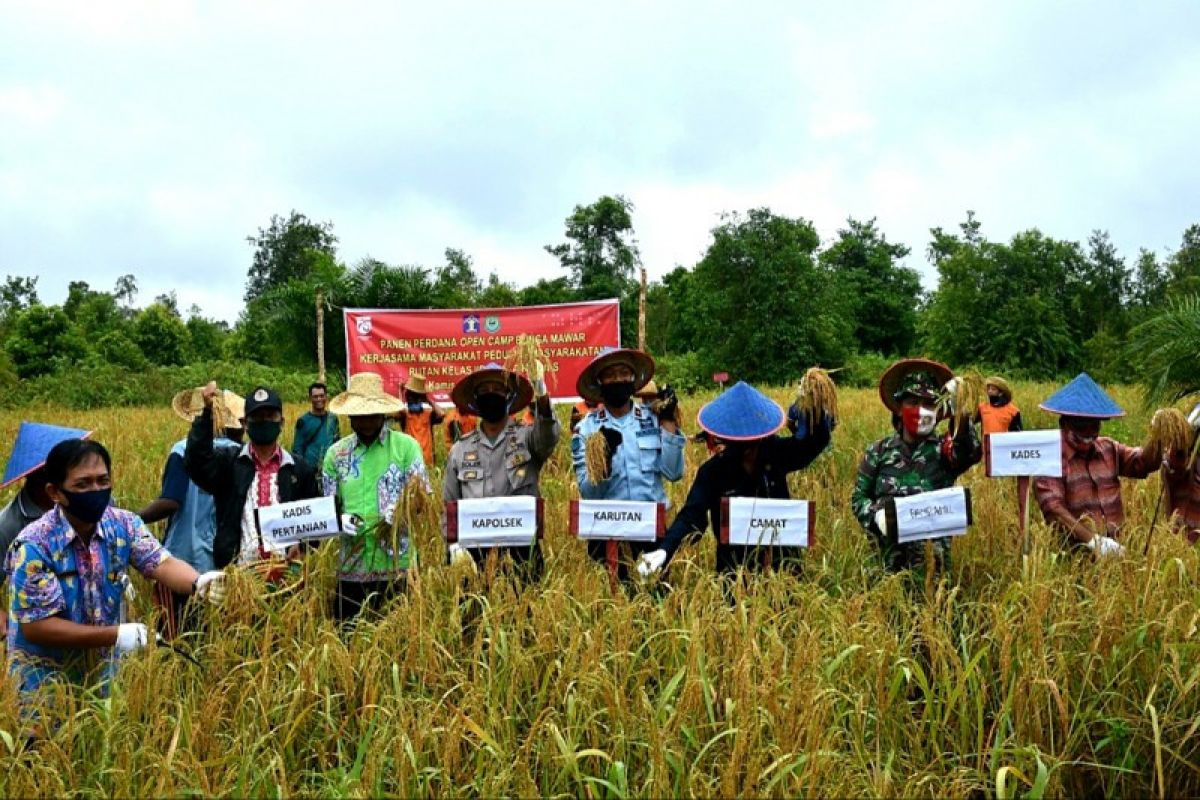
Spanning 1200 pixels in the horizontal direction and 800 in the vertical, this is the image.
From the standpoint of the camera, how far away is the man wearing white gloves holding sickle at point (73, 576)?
2.68 metres

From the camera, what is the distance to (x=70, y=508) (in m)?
2.78

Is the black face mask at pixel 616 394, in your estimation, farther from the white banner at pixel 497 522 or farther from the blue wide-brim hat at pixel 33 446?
the blue wide-brim hat at pixel 33 446

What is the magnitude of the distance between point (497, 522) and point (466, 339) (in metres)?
5.00

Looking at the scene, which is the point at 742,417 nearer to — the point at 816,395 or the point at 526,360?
the point at 816,395

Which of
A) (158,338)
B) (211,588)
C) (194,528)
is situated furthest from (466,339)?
(158,338)

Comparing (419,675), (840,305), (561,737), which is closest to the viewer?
(561,737)

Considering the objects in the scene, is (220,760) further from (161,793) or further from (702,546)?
(702,546)

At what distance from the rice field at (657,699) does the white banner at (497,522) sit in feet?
0.54

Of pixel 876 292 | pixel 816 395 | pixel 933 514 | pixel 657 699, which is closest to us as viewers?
pixel 657 699

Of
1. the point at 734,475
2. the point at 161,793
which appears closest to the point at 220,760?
the point at 161,793

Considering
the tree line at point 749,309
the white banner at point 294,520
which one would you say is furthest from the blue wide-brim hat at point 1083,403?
the tree line at point 749,309

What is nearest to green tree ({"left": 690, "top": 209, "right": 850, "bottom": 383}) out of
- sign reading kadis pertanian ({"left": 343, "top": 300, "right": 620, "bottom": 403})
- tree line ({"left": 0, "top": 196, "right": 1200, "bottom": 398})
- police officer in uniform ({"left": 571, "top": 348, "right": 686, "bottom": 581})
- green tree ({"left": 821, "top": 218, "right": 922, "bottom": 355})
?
tree line ({"left": 0, "top": 196, "right": 1200, "bottom": 398})

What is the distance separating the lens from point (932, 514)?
3492 mm

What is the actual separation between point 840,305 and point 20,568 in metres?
27.3
